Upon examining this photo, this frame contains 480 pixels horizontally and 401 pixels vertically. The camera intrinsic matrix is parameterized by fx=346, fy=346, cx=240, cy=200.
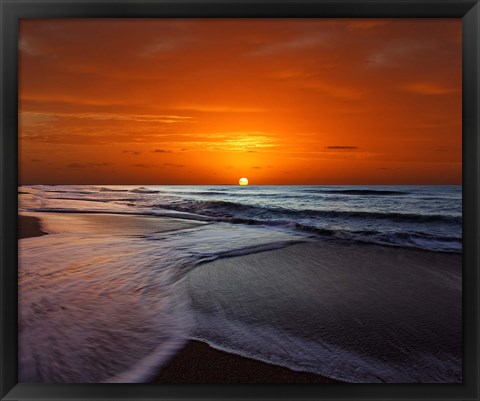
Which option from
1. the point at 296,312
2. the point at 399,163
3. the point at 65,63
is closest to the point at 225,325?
the point at 296,312

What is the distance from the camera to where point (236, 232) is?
540cm

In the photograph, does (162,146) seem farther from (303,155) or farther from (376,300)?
(376,300)

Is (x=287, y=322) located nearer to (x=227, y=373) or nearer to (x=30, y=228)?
(x=227, y=373)

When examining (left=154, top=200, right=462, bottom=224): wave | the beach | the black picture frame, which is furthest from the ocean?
(left=154, top=200, right=462, bottom=224): wave

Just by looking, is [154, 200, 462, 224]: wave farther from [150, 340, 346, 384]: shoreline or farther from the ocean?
[150, 340, 346, 384]: shoreline

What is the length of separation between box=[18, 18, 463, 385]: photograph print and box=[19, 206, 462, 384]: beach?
0.01 m

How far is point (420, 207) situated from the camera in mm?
9195

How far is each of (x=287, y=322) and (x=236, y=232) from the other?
3.49 metres

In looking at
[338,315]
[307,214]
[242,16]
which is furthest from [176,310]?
[307,214]

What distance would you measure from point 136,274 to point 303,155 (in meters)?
3.90

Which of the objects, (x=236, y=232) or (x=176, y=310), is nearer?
(x=176, y=310)

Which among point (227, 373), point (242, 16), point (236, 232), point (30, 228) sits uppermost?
point (242, 16)

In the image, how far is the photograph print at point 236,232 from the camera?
1581 millimetres

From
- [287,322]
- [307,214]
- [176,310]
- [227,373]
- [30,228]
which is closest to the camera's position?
[227,373]
